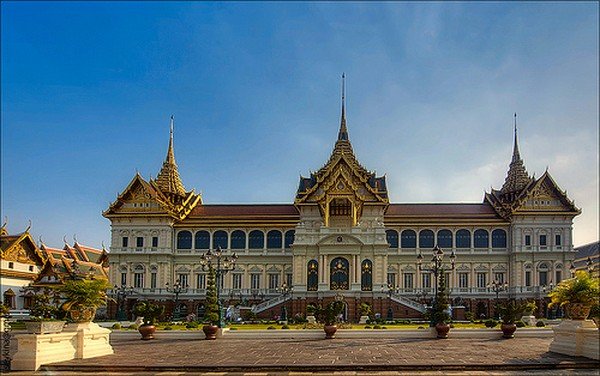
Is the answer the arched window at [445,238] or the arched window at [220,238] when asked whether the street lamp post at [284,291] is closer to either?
the arched window at [220,238]

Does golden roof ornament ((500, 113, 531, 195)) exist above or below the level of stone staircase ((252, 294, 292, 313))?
above

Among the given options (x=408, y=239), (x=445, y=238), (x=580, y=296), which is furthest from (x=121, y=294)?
(x=580, y=296)

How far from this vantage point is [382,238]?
56625mm

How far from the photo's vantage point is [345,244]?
5597 cm

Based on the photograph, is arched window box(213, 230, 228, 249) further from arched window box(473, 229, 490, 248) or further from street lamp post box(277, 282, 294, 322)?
arched window box(473, 229, 490, 248)

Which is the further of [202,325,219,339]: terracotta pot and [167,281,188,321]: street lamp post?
[167,281,188,321]: street lamp post

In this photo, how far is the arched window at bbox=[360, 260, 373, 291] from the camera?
55.6 m

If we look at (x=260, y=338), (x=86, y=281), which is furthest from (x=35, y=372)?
(x=260, y=338)

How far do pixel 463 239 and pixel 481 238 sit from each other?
5.76ft

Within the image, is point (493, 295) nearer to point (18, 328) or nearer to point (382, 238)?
point (382, 238)

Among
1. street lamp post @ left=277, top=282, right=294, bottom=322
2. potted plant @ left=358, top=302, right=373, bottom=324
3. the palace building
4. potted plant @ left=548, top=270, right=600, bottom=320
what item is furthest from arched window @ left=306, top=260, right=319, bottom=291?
potted plant @ left=548, top=270, right=600, bottom=320

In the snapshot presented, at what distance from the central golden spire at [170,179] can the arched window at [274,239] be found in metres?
12.8

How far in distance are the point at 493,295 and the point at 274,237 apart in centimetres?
2209

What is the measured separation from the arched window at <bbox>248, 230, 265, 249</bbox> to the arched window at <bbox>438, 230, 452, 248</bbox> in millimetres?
17677
